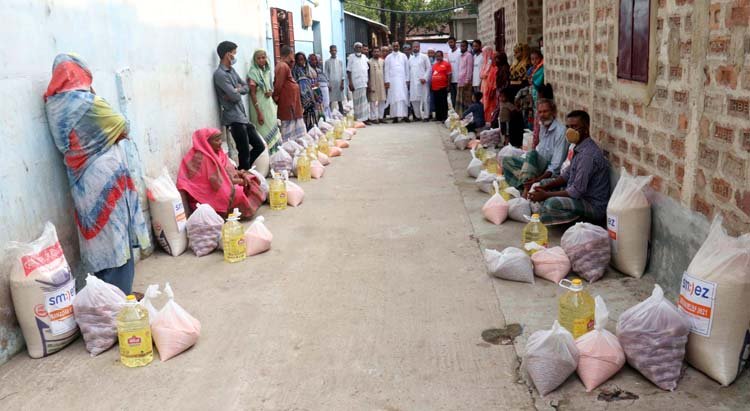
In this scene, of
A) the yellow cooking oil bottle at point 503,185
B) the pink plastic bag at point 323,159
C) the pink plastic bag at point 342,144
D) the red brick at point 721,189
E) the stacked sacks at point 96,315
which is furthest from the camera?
the pink plastic bag at point 342,144

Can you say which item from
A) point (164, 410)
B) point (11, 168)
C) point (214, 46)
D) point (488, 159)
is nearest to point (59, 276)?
point (11, 168)

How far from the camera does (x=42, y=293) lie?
3502 millimetres

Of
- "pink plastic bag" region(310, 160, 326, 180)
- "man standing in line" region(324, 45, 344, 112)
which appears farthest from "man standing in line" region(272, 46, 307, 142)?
"man standing in line" region(324, 45, 344, 112)

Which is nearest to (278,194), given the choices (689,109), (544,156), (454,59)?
(544,156)

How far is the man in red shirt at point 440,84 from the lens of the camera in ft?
45.0

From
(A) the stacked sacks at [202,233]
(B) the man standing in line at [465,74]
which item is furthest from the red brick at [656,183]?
(B) the man standing in line at [465,74]

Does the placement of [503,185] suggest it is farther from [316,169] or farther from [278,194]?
[316,169]

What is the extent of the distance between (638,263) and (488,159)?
12.1 ft

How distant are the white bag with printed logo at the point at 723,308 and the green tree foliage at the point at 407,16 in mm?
27772

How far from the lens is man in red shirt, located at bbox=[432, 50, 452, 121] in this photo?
540 inches

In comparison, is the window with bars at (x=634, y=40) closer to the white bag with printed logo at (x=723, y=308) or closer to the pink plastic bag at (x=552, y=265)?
the pink plastic bag at (x=552, y=265)

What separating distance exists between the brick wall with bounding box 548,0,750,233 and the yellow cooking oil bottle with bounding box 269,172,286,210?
10.5 feet

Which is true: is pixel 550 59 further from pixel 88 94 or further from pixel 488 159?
pixel 88 94

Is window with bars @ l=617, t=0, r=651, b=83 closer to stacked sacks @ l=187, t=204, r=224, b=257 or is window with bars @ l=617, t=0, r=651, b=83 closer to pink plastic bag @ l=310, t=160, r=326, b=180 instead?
stacked sacks @ l=187, t=204, r=224, b=257
